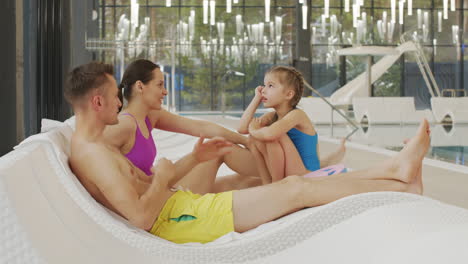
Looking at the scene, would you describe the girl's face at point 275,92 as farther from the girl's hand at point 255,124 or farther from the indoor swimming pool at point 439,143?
the indoor swimming pool at point 439,143

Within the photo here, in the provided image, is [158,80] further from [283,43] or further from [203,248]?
[283,43]

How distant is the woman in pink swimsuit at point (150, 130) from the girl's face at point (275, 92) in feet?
0.91

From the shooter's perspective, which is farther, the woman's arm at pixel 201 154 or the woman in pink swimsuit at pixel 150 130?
the woman in pink swimsuit at pixel 150 130

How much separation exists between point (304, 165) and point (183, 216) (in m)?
1.21

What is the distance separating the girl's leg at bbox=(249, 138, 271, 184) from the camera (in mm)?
3076

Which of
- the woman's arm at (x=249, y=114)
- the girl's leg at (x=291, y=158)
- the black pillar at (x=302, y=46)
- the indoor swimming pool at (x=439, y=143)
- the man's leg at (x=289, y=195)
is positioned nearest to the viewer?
the man's leg at (x=289, y=195)

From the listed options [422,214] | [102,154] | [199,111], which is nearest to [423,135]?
[422,214]

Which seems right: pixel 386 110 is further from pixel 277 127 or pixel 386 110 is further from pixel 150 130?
pixel 150 130

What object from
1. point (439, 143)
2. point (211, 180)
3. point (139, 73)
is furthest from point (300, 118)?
point (439, 143)

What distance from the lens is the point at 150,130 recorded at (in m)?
2.82

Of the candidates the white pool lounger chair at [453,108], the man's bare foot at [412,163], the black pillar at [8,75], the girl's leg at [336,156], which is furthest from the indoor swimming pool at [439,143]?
the black pillar at [8,75]

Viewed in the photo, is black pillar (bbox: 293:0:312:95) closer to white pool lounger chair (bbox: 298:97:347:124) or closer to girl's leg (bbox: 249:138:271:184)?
white pool lounger chair (bbox: 298:97:347:124)

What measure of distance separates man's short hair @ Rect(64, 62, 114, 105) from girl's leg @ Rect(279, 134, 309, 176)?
1.39m

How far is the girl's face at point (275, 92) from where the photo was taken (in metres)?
3.17
